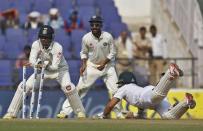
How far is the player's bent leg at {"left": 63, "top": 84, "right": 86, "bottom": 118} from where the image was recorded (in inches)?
632

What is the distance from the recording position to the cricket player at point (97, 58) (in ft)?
55.8

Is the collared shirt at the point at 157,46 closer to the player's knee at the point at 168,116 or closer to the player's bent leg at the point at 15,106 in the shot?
the player's knee at the point at 168,116

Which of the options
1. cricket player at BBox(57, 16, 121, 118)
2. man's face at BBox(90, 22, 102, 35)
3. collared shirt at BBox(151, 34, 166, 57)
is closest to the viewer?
man's face at BBox(90, 22, 102, 35)

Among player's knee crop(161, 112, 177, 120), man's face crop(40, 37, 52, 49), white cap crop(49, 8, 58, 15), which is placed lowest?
player's knee crop(161, 112, 177, 120)

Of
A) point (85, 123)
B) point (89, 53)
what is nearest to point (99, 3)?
point (89, 53)

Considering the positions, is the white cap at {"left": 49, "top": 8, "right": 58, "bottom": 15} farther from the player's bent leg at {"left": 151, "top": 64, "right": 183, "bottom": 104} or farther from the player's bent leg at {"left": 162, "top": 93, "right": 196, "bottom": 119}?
the player's bent leg at {"left": 151, "top": 64, "right": 183, "bottom": 104}

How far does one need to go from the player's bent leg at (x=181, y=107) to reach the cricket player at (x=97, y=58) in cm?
151

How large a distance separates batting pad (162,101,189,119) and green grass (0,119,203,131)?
95 cm

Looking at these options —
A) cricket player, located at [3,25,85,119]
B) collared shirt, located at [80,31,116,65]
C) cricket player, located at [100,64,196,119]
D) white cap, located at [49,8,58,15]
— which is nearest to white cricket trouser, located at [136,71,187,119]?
cricket player, located at [100,64,196,119]

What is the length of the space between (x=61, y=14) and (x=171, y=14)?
109 inches

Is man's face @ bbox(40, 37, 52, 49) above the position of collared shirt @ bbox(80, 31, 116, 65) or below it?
above

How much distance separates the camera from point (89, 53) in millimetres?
17281

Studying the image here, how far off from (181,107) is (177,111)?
131 mm

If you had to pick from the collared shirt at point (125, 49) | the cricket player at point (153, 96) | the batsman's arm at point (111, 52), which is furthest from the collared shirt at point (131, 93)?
the collared shirt at point (125, 49)
